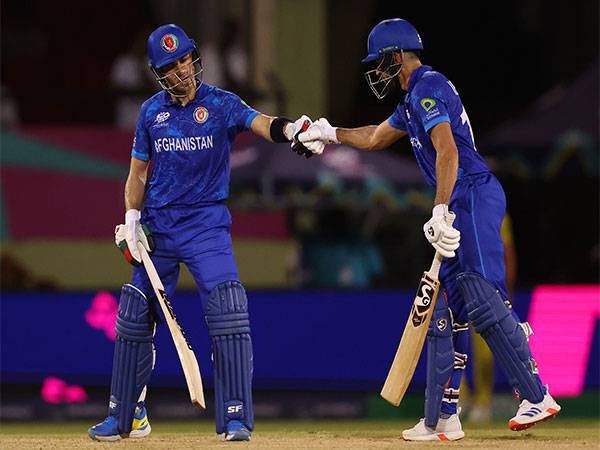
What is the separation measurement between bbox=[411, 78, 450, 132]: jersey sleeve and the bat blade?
0.73 meters

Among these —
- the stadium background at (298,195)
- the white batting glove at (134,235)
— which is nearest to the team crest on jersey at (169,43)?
the white batting glove at (134,235)

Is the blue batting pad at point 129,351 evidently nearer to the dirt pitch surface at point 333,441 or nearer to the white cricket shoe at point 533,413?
the dirt pitch surface at point 333,441

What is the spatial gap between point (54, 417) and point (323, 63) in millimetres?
5404

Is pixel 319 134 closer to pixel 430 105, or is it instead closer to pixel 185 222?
pixel 430 105

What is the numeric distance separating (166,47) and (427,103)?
4.24ft

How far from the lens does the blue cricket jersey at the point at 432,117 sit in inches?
306

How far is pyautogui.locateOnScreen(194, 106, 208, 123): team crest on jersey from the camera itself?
795cm

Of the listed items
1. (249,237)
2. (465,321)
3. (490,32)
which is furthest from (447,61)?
(465,321)

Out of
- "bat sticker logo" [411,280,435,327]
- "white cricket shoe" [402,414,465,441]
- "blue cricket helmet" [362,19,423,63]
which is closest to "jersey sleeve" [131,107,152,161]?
"blue cricket helmet" [362,19,423,63]

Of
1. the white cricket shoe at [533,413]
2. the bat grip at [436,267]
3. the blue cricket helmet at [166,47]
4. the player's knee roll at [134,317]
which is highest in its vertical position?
the blue cricket helmet at [166,47]

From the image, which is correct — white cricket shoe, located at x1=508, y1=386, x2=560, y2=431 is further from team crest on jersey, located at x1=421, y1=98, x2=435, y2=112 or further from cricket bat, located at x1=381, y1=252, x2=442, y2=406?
team crest on jersey, located at x1=421, y1=98, x2=435, y2=112

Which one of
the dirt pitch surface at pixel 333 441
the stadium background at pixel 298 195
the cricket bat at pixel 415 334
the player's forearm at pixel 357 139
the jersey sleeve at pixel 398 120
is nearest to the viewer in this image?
the dirt pitch surface at pixel 333 441

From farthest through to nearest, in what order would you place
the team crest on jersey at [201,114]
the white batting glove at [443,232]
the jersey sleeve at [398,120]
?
the jersey sleeve at [398,120]
the team crest on jersey at [201,114]
the white batting glove at [443,232]

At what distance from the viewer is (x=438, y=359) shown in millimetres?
7969
